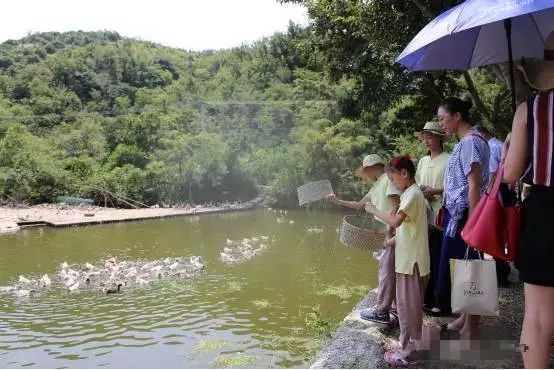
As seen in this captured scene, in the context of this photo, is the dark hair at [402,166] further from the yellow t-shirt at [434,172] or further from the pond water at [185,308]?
the pond water at [185,308]

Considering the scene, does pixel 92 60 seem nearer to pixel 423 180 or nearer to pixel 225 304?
pixel 225 304

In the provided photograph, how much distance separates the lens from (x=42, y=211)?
2247 centimetres

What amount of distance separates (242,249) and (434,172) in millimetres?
10441

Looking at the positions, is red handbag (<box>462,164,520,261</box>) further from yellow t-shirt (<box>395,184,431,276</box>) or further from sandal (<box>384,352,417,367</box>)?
sandal (<box>384,352,417,367</box>)

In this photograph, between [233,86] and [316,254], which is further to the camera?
[233,86]

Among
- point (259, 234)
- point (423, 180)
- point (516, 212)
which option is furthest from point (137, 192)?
point (516, 212)

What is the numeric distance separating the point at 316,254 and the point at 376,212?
34.3ft

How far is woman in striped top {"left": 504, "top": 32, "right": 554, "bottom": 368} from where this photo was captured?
1.61m

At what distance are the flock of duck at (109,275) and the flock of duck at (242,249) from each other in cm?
77

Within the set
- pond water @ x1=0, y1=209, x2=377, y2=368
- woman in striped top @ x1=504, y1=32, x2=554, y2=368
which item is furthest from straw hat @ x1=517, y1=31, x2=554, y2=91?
pond water @ x1=0, y1=209, x2=377, y2=368

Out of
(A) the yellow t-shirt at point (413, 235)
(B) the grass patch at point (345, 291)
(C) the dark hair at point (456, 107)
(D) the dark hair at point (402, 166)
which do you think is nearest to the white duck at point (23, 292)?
(B) the grass patch at point (345, 291)

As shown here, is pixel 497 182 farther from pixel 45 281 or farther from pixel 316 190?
pixel 45 281

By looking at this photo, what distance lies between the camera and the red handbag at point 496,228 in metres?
1.76

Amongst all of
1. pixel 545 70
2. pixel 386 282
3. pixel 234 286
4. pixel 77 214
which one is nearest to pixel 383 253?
pixel 386 282
